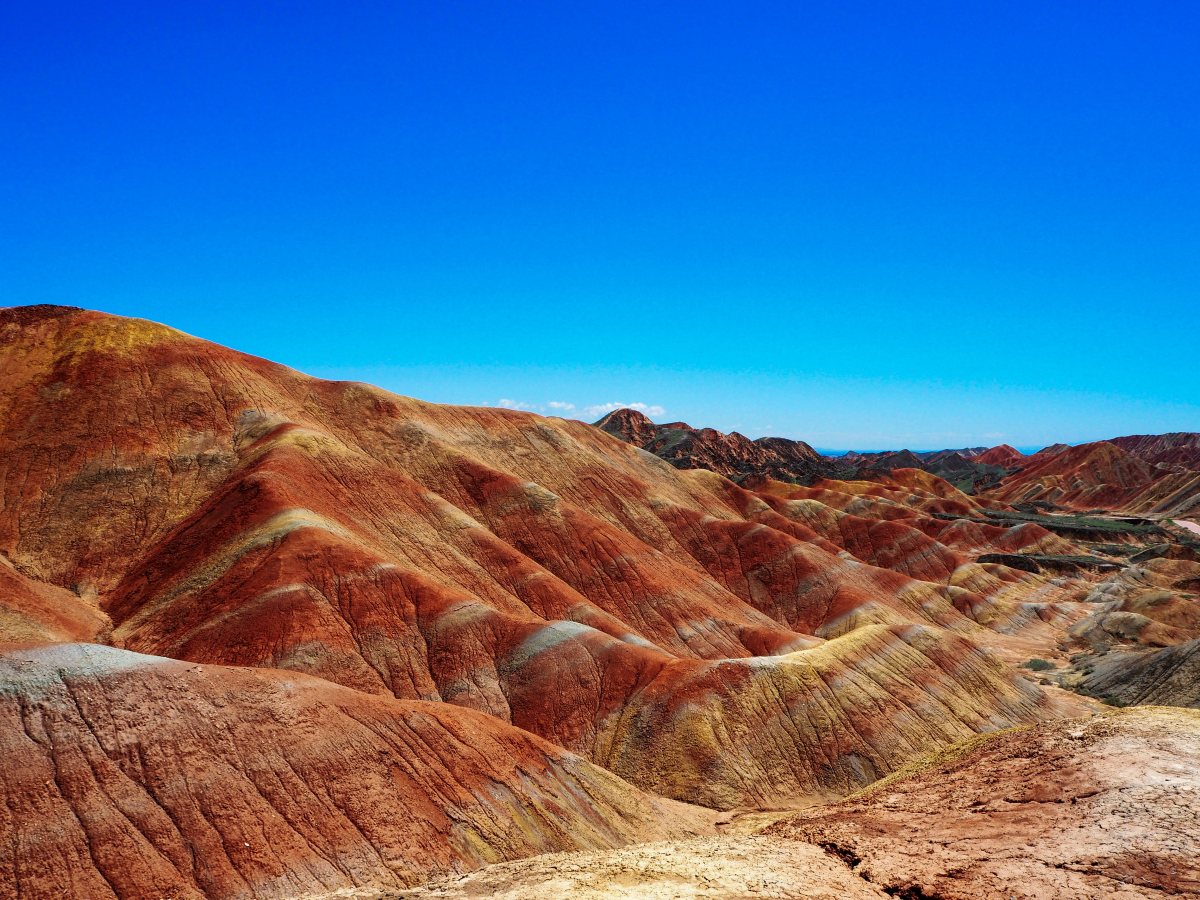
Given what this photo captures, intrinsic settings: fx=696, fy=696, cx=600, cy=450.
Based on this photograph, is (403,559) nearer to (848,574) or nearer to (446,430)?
(446,430)

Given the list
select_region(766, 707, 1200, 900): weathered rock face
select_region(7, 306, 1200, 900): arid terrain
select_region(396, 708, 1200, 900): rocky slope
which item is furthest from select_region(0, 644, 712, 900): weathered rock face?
select_region(766, 707, 1200, 900): weathered rock face

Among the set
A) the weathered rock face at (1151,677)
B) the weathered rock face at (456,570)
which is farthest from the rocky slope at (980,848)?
the weathered rock face at (1151,677)

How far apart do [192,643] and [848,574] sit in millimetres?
63421

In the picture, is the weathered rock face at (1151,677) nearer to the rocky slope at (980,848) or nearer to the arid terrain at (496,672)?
the arid terrain at (496,672)

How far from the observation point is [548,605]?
2094 inches

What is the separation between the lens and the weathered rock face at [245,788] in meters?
20.8

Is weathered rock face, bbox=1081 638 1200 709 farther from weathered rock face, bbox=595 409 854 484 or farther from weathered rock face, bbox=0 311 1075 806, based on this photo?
weathered rock face, bbox=595 409 854 484

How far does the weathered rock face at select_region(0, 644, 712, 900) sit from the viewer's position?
20.8 m

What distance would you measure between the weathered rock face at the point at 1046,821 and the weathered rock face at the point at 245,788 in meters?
10.3

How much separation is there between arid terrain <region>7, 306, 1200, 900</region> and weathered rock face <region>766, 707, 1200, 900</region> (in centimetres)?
14

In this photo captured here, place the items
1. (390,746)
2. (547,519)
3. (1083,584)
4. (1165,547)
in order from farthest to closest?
(1165,547), (1083,584), (547,519), (390,746)

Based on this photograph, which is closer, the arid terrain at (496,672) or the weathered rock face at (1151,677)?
Result: the arid terrain at (496,672)

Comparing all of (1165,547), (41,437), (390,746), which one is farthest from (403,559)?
(1165,547)

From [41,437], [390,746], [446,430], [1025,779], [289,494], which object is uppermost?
[446,430]
